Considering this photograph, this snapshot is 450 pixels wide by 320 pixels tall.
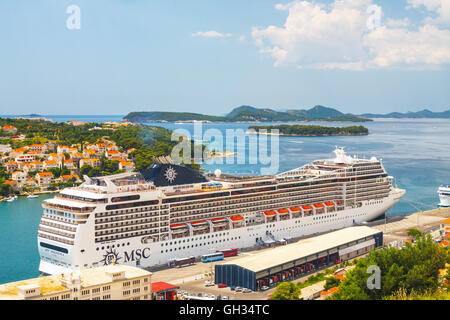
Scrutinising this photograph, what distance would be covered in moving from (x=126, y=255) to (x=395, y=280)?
33.4 ft

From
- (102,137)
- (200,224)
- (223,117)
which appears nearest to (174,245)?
(200,224)

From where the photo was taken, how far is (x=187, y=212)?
72.5ft

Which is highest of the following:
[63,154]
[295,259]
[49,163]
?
[63,154]

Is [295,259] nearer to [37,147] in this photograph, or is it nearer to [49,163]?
[49,163]

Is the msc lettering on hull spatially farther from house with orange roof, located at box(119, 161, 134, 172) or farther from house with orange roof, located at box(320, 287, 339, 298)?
house with orange roof, located at box(119, 161, 134, 172)

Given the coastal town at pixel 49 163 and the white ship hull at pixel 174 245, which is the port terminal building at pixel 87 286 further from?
the coastal town at pixel 49 163

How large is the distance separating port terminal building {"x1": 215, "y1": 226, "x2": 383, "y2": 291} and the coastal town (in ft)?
91.8

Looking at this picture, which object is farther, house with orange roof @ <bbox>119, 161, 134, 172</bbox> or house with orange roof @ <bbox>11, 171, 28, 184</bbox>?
house with orange roof @ <bbox>119, 161, 134, 172</bbox>

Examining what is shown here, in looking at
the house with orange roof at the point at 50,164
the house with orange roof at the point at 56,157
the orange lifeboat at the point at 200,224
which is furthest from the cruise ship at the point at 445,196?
the house with orange roof at the point at 56,157

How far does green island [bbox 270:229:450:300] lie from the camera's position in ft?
51.4

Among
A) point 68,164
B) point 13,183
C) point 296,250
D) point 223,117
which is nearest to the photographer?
point 296,250

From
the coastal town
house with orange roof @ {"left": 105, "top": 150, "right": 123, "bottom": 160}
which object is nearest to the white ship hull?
the coastal town
